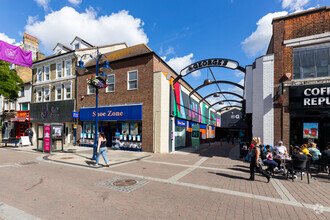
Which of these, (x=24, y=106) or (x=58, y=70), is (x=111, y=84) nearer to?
(x=58, y=70)

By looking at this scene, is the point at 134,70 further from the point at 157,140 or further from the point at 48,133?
the point at 48,133

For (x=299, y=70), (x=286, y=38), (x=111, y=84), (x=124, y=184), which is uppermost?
(x=286, y=38)

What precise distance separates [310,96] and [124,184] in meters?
11.1

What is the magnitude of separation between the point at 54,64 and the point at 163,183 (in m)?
20.2

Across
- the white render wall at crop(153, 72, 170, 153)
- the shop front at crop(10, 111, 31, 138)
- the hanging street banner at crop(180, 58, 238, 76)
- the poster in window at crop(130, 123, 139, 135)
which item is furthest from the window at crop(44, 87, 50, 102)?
the hanging street banner at crop(180, 58, 238, 76)

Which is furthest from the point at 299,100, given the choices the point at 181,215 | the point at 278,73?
the point at 181,215

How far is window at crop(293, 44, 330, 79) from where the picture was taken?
932 centimetres

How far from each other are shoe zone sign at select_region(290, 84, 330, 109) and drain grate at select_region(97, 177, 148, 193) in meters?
9.94

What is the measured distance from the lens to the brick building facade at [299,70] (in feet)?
30.4

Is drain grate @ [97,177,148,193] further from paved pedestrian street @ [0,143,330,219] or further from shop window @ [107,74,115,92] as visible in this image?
shop window @ [107,74,115,92]

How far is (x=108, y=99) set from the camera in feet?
49.8

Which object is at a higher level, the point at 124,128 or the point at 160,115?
the point at 160,115

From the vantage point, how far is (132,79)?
47.0 feet

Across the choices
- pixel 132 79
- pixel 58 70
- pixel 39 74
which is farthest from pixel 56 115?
pixel 132 79
